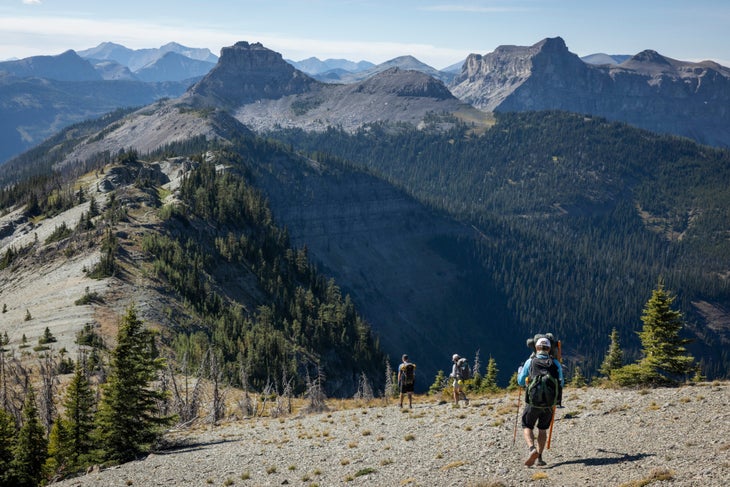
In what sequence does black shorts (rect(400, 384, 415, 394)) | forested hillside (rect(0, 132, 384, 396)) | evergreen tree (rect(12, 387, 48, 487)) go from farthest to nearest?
forested hillside (rect(0, 132, 384, 396)) < evergreen tree (rect(12, 387, 48, 487)) < black shorts (rect(400, 384, 415, 394))

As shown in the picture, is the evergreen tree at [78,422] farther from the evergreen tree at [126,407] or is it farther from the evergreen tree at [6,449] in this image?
the evergreen tree at [6,449]

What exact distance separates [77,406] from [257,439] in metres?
12.6

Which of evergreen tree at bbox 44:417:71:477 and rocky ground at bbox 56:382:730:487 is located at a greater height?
rocky ground at bbox 56:382:730:487

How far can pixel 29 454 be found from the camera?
122 feet

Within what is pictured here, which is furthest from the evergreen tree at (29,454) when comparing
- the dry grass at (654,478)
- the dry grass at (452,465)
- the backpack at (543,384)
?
the dry grass at (654,478)

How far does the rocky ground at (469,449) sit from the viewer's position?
1939cm

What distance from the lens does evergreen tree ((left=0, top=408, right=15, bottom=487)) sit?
118 feet

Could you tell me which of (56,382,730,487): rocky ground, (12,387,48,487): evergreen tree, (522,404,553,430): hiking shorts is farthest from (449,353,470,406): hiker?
(12,387,48,487): evergreen tree

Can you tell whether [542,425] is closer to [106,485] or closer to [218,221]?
[106,485]

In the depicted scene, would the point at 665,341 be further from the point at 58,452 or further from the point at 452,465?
the point at 58,452

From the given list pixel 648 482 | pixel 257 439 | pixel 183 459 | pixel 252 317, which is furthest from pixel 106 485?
pixel 252 317

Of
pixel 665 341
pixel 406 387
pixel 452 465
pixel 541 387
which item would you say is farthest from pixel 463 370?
pixel 541 387

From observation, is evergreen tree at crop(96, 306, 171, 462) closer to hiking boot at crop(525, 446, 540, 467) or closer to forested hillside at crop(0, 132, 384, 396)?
hiking boot at crop(525, 446, 540, 467)

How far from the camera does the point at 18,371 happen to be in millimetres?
60812
